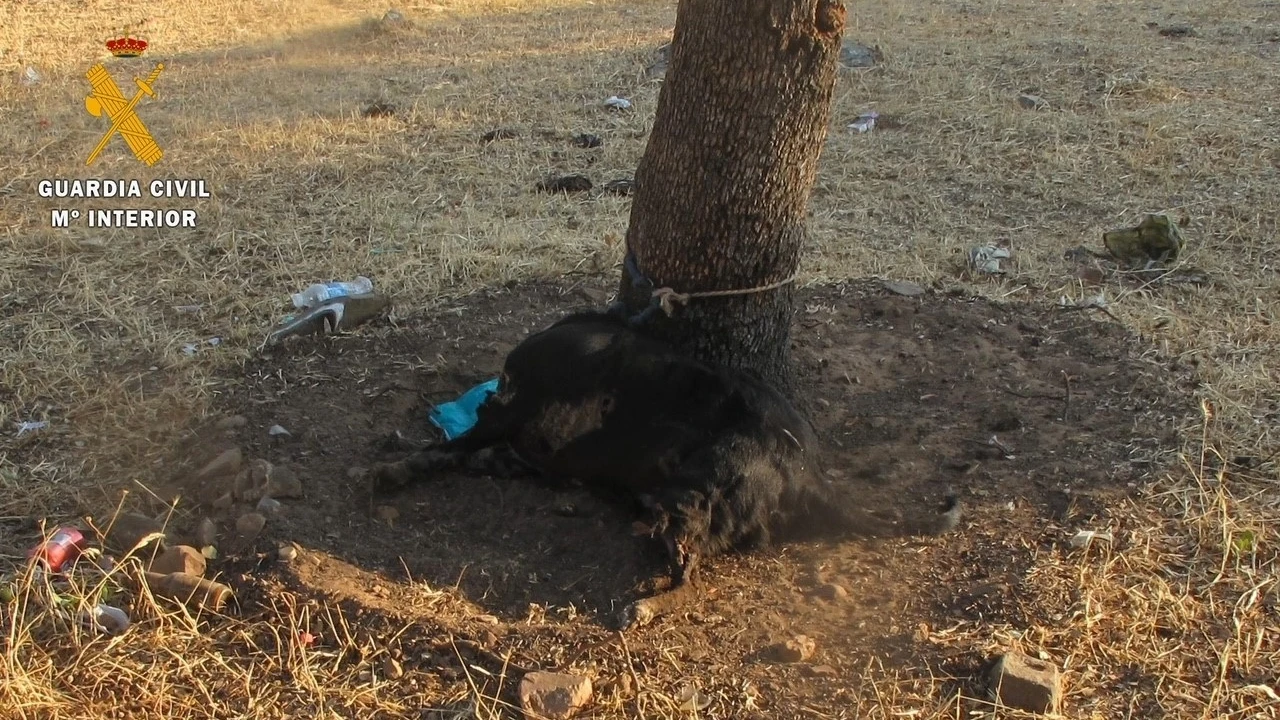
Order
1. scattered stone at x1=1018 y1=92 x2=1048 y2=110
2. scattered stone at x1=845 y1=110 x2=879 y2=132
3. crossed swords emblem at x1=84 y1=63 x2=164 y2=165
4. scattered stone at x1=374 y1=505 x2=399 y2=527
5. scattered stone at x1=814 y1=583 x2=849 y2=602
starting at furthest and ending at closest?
scattered stone at x1=1018 y1=92 x2=1048 y2=110
scattered stone at x1=845 y1=110 x2=879 y2=132
crossed swords emblem at x1=84 y1=63 x2=164 y2=165
scattered stone at x1=374 y1=505 x2=399 y2=527
scattered stone at x1=814 y1=583 x2=849 y2=602

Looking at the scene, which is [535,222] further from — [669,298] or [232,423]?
[669,298]

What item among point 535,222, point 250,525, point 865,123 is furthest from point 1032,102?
point 250,525

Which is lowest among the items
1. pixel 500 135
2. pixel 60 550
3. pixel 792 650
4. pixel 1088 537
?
pixel 60 550

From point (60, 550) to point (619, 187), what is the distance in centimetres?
364

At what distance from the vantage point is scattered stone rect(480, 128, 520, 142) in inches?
257

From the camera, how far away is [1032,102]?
714 centimetres

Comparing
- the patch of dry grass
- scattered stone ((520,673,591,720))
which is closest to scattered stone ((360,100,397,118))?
the patch of dry grass

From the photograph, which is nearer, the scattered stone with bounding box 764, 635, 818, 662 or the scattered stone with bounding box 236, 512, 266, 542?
the scattered stone with bounding box 764, 635, 818, 662

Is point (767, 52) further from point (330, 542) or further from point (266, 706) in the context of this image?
point (266, 706)

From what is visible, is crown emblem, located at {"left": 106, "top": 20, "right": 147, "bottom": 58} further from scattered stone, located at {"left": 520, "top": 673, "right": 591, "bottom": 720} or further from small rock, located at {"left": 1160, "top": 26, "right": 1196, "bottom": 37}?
small rock, located at {"left": 1160, "top": 26, "right": 1196, "bottom": 37}

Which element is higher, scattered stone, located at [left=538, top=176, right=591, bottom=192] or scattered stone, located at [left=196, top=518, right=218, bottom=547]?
scattered stone, located at [left=538, top=176, right=591, bottom=192]

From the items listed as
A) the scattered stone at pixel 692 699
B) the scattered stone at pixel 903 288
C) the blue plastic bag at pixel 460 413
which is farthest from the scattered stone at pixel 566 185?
the scattered stone at pixel 692 699

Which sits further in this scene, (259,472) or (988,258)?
(988,258)

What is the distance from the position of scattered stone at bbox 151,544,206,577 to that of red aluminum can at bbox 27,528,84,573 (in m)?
0.25
